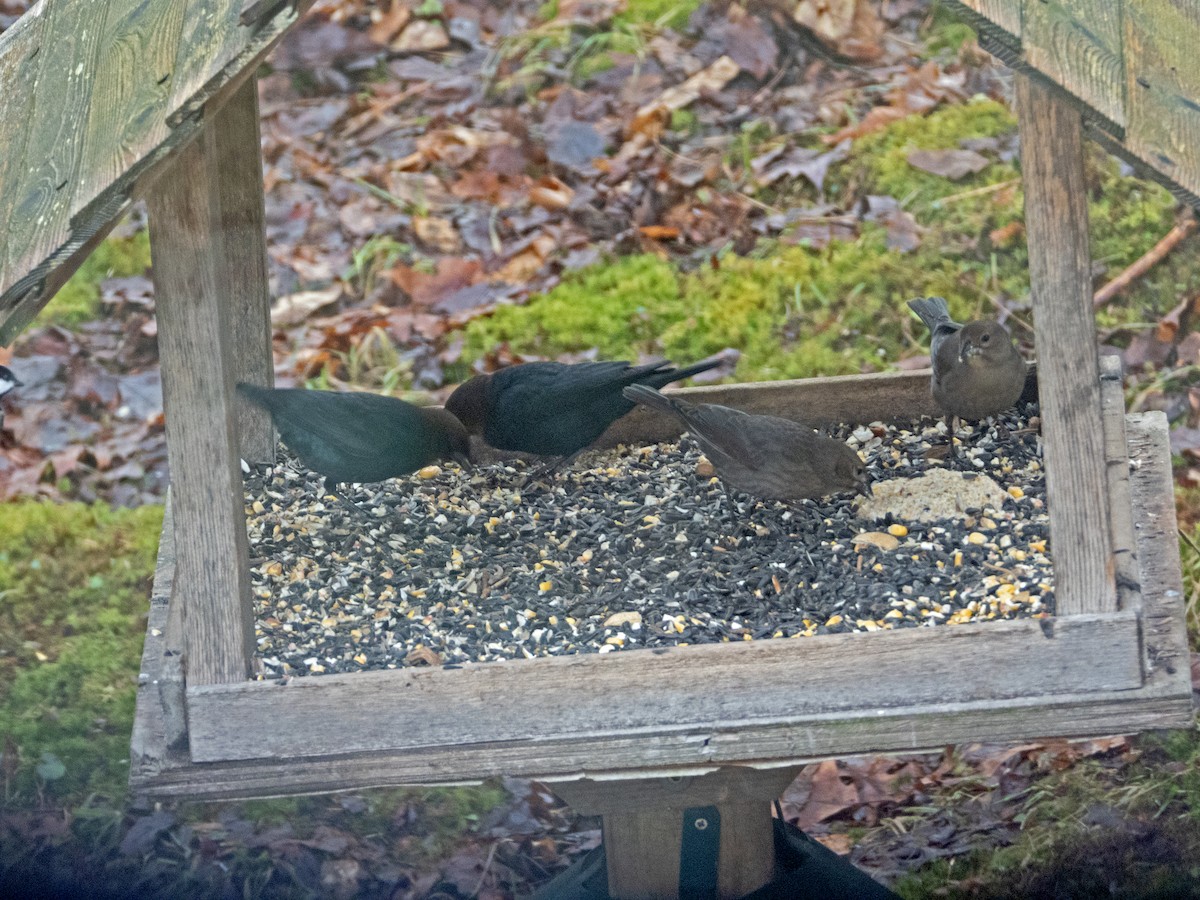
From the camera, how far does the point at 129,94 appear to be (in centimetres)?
226

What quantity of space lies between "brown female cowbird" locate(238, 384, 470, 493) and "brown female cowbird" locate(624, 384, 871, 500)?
75 cm

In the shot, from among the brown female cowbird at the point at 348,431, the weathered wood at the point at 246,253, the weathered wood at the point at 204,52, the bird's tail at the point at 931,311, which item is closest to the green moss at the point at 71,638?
the weathered wood at the point at 246,253

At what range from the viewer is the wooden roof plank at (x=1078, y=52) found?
2.20 meters

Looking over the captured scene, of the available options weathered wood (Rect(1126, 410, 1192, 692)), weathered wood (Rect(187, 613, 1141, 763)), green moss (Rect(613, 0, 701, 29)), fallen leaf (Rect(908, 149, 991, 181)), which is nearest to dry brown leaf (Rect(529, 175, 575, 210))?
green moss (Rect(613, 0, 701, 29))

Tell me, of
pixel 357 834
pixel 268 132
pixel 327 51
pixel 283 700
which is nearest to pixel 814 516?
pixel 283 700

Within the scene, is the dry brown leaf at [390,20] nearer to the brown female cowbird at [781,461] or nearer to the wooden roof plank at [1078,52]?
the brown female cowbird at [781,461]

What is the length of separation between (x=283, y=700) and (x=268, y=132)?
5.56 m

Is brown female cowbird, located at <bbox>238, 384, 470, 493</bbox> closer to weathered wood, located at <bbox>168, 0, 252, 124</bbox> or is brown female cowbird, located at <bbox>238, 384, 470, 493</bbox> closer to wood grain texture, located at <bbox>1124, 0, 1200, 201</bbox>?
weathered wood, located at <bbox>168, 0, 252, 124</bbox>

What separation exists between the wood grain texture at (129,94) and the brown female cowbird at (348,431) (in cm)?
122

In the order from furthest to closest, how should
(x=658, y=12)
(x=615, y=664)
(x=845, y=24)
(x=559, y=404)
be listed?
(x=658, y=12) < (x=845, y=24) < (x=559, y=404) < (x=615, y=664)

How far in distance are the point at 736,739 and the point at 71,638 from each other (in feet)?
10.7

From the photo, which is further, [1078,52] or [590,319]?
[590,319]

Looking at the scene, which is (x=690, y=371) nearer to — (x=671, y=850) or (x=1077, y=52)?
(x=671, y=850)

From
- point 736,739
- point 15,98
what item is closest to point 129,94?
point 15,98
